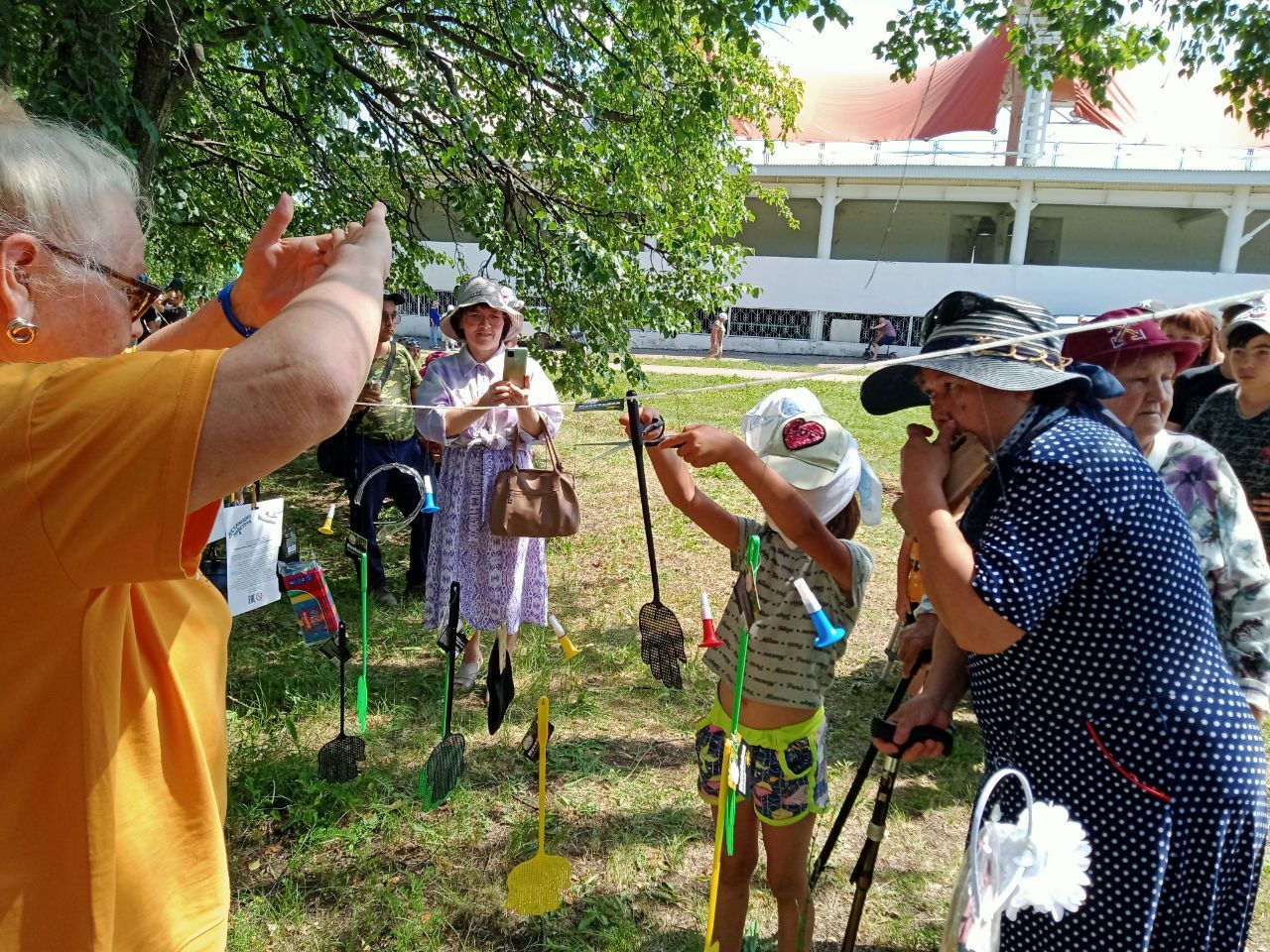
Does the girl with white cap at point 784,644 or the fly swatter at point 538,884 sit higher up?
the girl with white cap at point 784,644

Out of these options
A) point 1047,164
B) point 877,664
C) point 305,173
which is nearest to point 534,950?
point 877,664

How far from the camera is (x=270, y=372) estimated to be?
71 cm

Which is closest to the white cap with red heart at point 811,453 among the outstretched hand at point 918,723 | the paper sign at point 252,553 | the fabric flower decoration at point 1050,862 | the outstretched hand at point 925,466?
the outstretched hand at point 925,466

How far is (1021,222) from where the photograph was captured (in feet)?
61.1

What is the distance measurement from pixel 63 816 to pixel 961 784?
125 inches

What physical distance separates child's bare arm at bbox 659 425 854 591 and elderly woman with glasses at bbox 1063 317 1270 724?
0.75 metres

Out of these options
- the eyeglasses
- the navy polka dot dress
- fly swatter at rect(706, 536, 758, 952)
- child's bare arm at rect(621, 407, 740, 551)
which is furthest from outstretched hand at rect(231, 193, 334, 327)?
the navy polka dot dress

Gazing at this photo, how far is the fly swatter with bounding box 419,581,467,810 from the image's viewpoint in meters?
2.69

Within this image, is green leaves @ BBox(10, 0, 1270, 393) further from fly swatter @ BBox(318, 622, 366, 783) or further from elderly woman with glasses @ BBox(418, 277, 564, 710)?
fly swatter @ BBox(318, 622, 366, 783)

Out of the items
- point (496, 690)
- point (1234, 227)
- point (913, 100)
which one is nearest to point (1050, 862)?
point (496, 690)

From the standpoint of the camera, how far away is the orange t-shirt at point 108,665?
691mm

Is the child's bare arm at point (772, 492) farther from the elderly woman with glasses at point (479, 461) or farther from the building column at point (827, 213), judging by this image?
the building column at point (827, 213)

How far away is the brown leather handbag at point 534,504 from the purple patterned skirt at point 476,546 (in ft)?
0.54

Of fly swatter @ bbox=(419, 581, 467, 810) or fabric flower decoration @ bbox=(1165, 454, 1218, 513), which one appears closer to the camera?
fabric flower decoration @ bbox=(1165, 454, 1218, 513)
